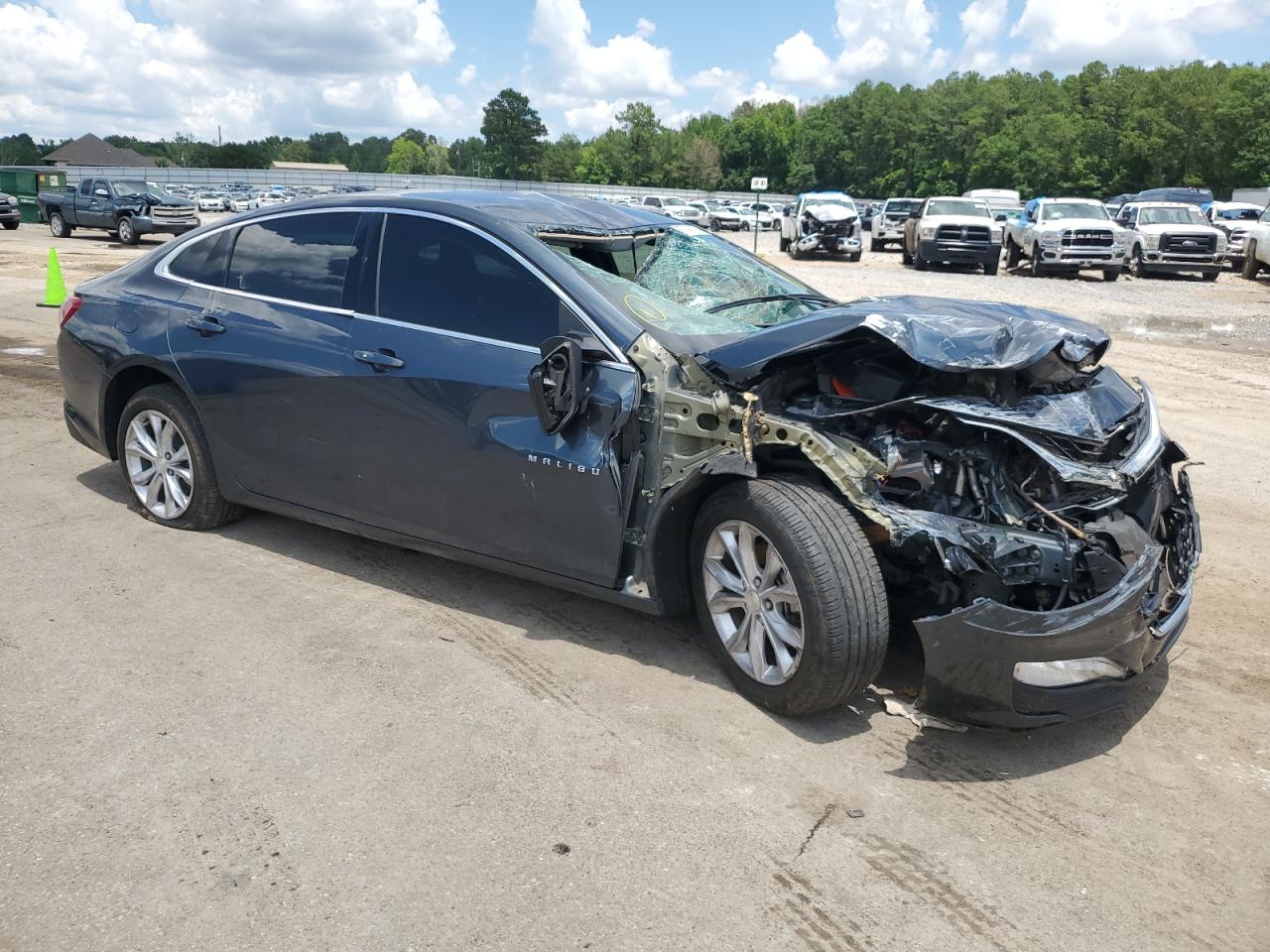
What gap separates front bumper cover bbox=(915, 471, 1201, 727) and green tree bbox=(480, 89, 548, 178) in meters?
129

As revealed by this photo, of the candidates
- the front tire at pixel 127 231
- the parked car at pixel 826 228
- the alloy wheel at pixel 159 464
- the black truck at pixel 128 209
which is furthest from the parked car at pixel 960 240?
→ the alloy wheel at pixel 159 464

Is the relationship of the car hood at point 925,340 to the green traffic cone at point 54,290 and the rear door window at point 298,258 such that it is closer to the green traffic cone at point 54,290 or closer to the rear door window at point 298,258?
the rear door window at point 298,258

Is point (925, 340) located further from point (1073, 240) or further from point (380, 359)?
point (1073, 240)

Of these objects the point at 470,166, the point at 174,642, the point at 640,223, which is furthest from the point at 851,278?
the point at 470,166

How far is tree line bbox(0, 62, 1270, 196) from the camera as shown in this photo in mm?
78562

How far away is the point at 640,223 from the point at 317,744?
108 inches

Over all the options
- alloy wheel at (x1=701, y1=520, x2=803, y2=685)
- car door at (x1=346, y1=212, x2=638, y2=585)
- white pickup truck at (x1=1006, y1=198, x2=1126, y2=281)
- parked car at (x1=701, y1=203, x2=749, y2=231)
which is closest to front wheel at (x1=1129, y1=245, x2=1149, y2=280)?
white pickup truck at (x1=1006, y1=198, x2=1126, y2=281)

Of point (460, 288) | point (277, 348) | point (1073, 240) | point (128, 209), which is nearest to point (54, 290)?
point (277, 348)

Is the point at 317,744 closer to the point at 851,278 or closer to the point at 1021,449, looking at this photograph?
the point at 1021,449

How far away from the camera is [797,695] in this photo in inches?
146

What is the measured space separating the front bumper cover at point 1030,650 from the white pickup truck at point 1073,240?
942 inches

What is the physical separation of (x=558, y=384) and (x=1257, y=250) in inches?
1014

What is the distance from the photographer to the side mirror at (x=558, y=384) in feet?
13.2

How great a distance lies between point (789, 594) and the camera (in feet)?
12.1
